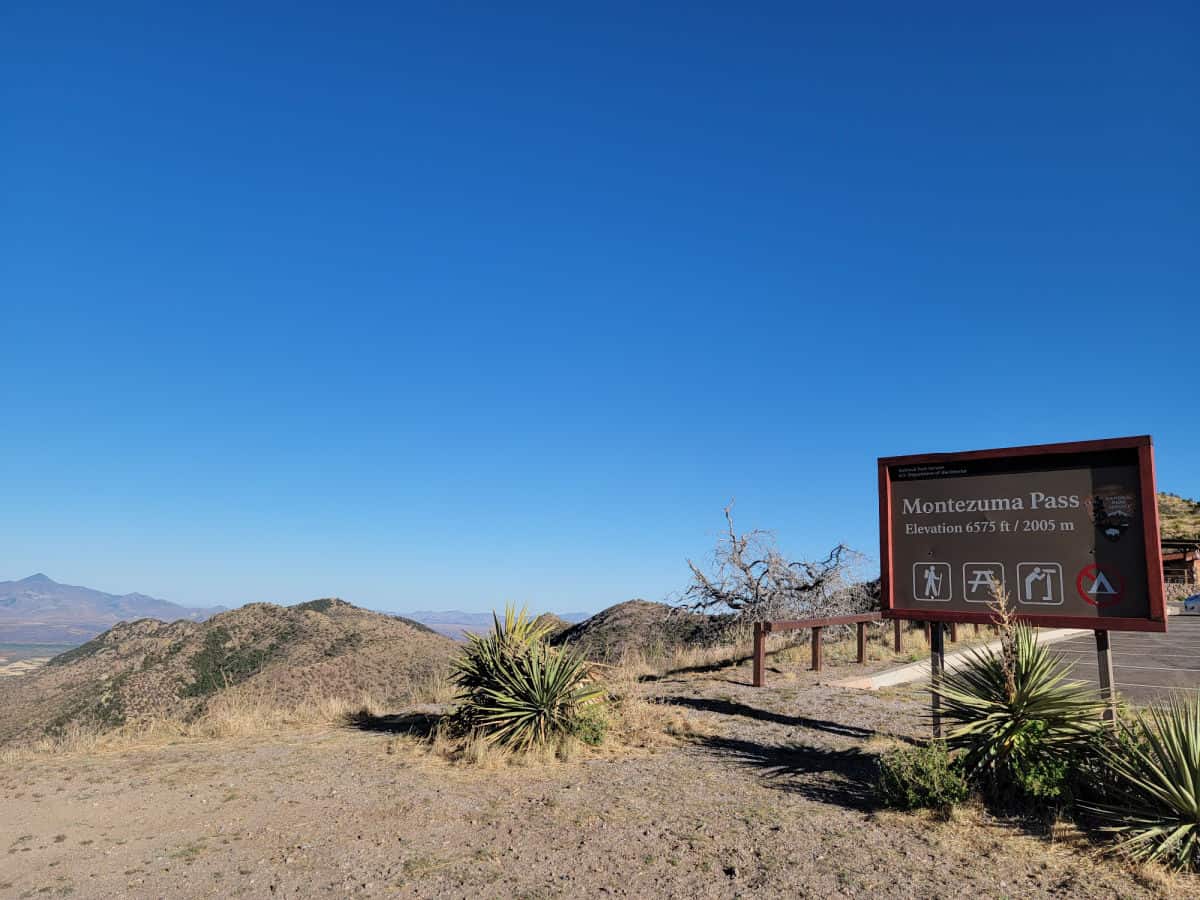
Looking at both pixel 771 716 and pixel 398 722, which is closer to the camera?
pixel 771 716

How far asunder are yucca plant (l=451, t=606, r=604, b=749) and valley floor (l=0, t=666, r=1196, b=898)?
76 cm

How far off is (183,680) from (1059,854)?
24315 mm

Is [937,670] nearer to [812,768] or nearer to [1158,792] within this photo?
[812,768]

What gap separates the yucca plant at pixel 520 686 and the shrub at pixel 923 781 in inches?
155

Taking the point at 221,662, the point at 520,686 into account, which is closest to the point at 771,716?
the point at 520,686

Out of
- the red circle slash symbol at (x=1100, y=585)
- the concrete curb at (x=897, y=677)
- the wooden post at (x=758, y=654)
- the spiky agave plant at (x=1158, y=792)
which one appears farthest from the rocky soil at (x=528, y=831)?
the concrete curb at (x=897, y=677)

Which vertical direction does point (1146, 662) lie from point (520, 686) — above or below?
above

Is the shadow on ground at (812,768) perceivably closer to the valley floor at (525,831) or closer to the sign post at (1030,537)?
the valley floor at (525,831)

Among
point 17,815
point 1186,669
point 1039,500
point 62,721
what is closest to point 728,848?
point 1039,500

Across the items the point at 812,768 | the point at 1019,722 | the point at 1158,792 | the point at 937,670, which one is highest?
the point at 937,670

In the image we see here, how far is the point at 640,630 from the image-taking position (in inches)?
1072

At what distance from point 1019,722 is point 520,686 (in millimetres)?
5416

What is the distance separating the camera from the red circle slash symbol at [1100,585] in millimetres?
7582

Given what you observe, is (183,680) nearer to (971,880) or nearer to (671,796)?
(671,796)
